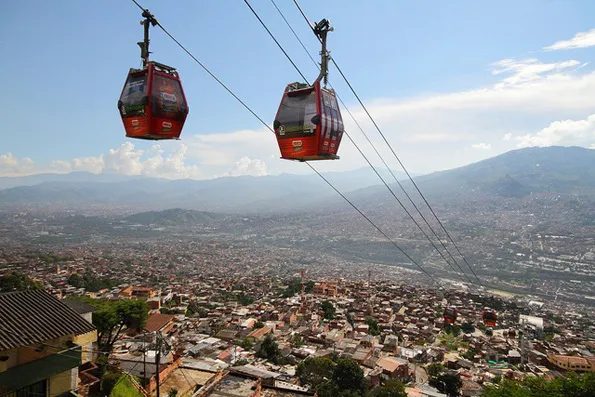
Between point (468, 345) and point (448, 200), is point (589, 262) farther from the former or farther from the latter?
point (448, 200)

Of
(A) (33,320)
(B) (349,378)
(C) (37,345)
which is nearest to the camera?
(C) (37,345)

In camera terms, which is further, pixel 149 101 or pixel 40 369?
pixel 40 369

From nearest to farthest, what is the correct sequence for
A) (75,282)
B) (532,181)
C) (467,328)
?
(467,328) → (75,282) → (532,181)

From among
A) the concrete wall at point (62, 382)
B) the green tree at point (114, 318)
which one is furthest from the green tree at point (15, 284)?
the concrete wall at point (62, 382)

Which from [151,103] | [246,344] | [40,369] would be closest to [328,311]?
[246,344]

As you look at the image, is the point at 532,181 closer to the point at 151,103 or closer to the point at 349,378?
the point at 349,378

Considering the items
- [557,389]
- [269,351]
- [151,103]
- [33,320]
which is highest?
[151,103]

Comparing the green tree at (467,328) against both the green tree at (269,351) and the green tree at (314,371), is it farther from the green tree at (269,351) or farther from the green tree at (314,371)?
the green tree at (314,371)

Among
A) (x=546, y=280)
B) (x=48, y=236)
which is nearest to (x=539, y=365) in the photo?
(x=546, y=280)
